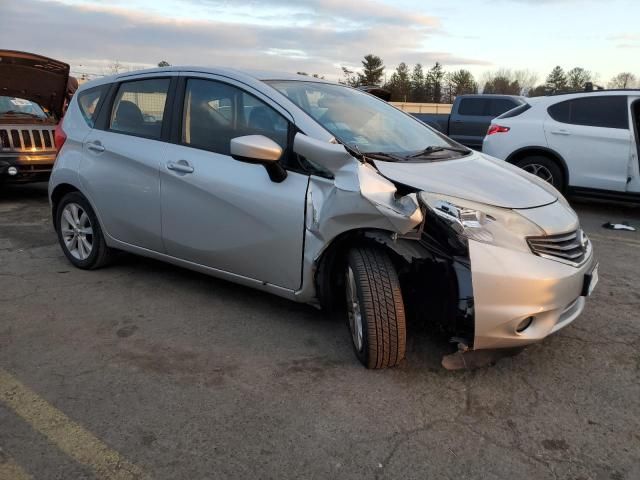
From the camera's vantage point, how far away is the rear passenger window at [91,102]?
4.57m

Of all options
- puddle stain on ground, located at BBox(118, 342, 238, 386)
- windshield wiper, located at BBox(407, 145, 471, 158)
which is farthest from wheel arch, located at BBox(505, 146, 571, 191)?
puddle stain on ground, located at BBox(118, 342, 238, 386)

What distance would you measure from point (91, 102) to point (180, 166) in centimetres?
145

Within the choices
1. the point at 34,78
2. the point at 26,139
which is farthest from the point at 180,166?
the point at 34,78

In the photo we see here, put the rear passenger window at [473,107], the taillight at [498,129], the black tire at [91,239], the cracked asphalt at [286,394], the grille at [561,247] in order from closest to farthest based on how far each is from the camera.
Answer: the cracked asphalt at [286,394] → the grille at [561,247] → the black tire at [91,239] → the taillight at [498,129] → the rear passenger window at [473,107]

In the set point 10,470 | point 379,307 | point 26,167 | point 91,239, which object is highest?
point 26,167

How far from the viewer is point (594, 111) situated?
7.26 meters

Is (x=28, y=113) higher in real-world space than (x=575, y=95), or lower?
lower

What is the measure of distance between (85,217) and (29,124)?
13.2 ft

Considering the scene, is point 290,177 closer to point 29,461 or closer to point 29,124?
point 29,461

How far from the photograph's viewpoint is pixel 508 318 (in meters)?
2.75

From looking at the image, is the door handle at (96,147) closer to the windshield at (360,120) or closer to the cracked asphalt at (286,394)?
the cracked asphalt at (286,394)

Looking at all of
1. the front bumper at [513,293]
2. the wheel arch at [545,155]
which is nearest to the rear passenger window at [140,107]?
the front bumper at [513,293]

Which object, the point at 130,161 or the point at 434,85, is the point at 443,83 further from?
the point at 130,161

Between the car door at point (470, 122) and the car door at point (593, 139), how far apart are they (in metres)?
4.92
